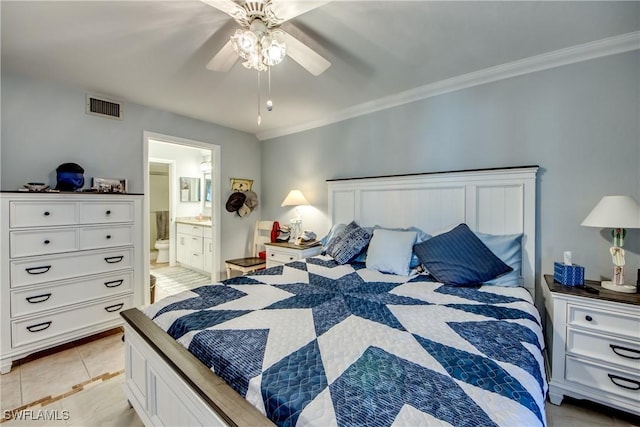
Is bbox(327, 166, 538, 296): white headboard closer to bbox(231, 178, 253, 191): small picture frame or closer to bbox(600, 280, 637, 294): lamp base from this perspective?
bbox(600, 280, 637, 294): lamp base

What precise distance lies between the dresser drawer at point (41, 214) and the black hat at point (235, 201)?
5.98 feet

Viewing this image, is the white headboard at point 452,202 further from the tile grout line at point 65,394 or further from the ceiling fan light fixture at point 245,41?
the tile grout line at point 65,394

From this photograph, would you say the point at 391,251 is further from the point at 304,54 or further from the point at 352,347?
the point at 304,54

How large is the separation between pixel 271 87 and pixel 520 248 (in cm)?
263

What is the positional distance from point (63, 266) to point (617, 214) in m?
4.19

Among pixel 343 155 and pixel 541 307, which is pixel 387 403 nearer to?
pixel 541 307

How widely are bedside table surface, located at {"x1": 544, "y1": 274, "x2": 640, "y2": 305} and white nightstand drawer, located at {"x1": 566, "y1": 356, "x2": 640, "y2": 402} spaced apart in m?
0.42

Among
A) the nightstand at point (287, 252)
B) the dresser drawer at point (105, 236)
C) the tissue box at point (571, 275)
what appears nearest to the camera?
the tissue box at point (571, 275)

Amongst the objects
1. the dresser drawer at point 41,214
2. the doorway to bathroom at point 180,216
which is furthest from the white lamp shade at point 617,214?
the doorway to bathroom at point 180,216

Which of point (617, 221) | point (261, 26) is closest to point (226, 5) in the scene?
point (261, 26)

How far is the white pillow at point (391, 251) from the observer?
2234 millimetres

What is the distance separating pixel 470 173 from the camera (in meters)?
2.44

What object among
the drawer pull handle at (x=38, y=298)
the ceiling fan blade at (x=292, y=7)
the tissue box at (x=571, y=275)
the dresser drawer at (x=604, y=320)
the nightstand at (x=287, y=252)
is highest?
the ceiling fan blade at (x=292, y=7)

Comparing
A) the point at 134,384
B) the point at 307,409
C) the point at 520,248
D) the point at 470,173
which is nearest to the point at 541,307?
the point at 520,248
